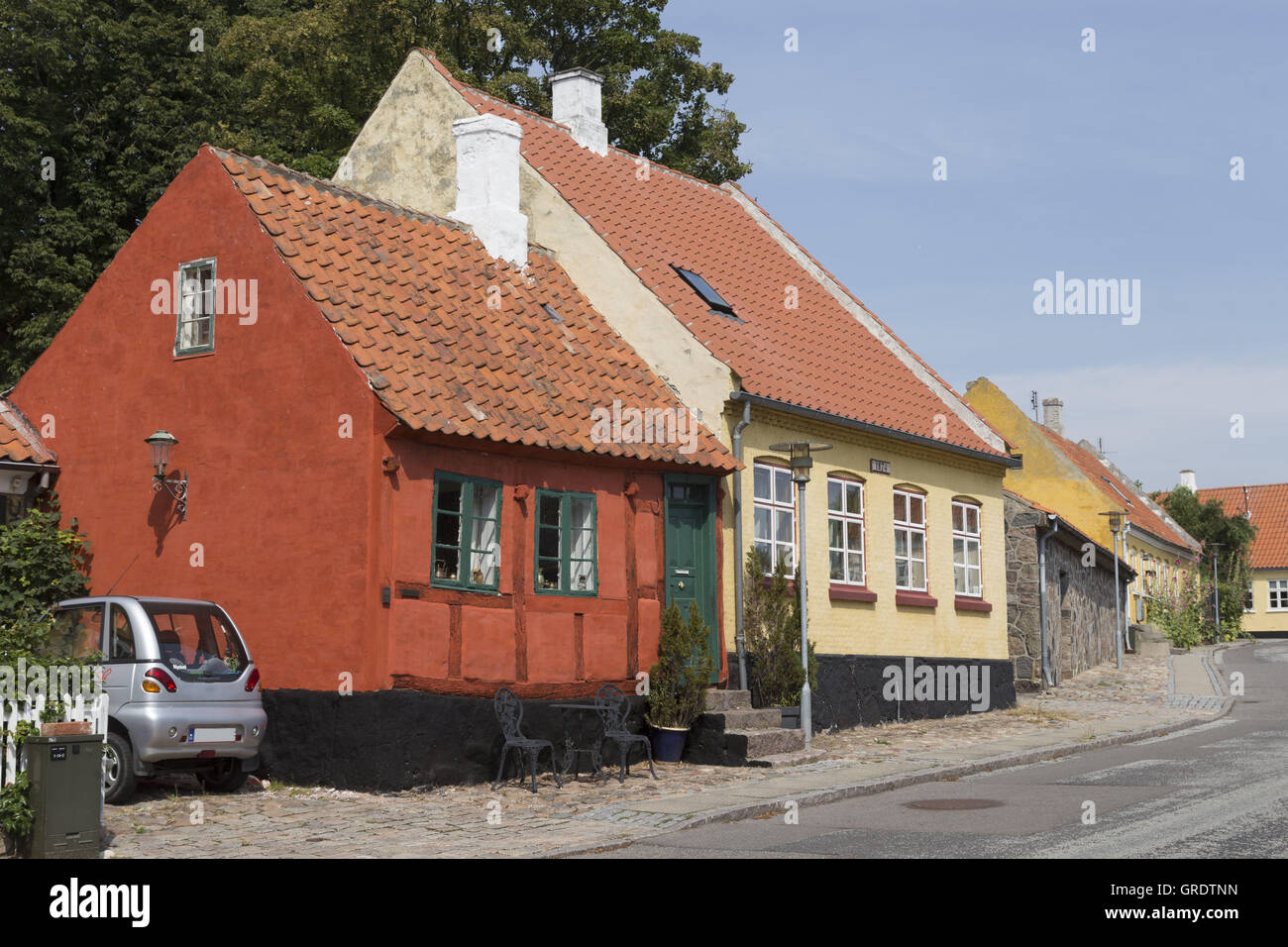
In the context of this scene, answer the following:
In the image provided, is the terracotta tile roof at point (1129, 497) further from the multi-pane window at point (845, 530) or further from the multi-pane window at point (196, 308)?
the multi-pane window at point (196, 308)

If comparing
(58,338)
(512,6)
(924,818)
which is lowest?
(924,818)

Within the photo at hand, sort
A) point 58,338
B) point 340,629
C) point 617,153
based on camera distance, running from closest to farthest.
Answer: point 340,629 < point 58,338 < point 617,153

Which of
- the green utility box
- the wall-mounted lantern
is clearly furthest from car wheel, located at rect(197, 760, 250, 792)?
the green utility box

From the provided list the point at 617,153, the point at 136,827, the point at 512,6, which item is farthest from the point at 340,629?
the point at 512,6

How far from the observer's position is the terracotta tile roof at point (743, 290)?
19.5 meters

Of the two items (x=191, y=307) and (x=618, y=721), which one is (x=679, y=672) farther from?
(x=191, y=307)

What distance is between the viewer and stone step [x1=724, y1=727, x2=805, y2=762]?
1619 cm

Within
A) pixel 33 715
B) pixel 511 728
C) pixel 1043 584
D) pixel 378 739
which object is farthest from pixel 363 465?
pixel 1043 584

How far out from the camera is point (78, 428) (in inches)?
653

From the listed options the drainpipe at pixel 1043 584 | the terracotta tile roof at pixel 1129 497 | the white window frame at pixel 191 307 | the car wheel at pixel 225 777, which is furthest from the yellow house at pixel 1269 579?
the car wheel at pixel 225 777

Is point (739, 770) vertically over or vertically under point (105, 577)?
under

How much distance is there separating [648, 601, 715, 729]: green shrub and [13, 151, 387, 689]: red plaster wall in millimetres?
3881
